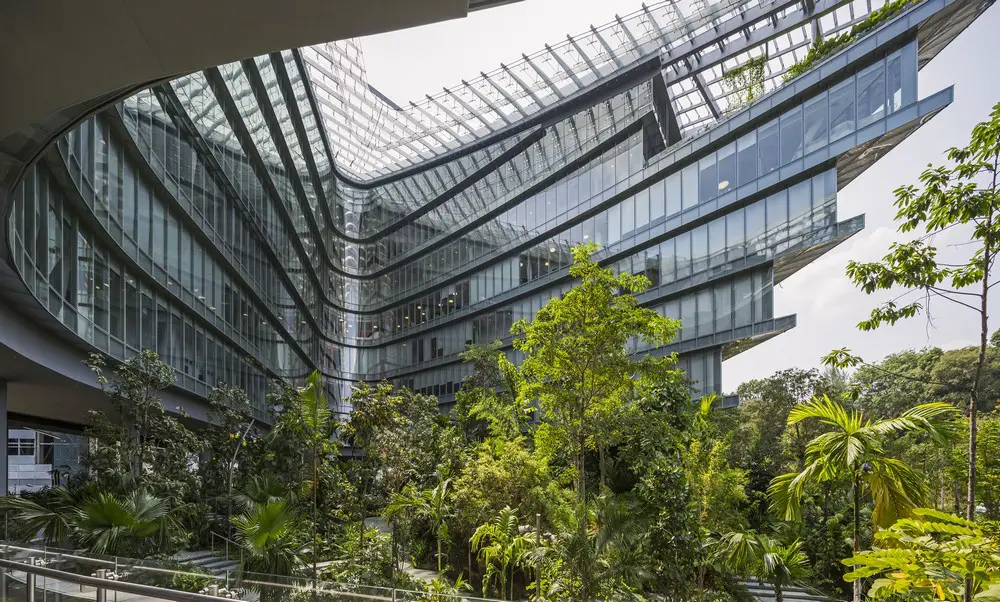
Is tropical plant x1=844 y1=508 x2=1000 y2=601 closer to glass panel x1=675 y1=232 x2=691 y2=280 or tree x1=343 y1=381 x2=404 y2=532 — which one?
tree x1=343 y1=381 x2=404 y2=532

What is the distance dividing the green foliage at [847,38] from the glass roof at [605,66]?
1632 mm

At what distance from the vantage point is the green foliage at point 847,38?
22.1 metres

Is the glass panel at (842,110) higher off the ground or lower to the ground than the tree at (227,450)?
higher

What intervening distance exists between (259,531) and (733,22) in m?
25.9

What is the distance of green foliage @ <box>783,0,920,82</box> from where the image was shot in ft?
72.6

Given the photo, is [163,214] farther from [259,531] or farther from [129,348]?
[259,531]

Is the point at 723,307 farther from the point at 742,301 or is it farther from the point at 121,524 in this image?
the point at 121,524

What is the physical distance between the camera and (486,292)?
1767 inches

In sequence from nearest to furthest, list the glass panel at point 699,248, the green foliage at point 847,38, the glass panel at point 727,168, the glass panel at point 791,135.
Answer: the green foliage at point 847,38
the glass panel at point 791,135
the glass panel at point 727,168
the glass panel at point 699,248

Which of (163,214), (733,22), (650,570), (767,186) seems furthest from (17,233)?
(733,22)

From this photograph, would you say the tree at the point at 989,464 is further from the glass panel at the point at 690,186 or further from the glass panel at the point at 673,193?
the glass panel at the point at 673,193

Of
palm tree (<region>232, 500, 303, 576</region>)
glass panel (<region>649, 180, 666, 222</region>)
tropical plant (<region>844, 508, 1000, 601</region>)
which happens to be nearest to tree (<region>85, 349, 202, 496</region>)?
palm tree (<region>232, 500, 303, 576</region>)

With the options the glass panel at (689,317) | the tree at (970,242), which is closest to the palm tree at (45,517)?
the tree at (970,242)

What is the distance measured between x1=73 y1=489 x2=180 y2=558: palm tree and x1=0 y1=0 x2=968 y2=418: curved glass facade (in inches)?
173
